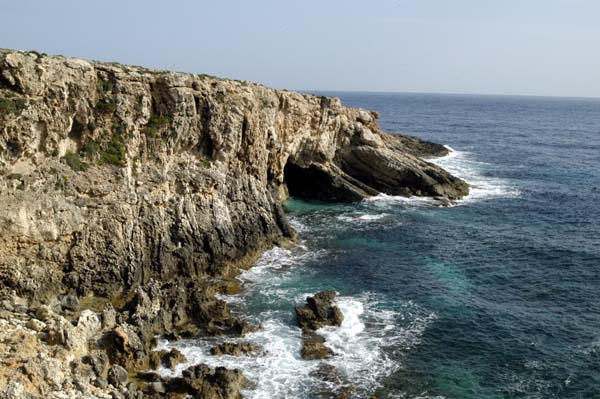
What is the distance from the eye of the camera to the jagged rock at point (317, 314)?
3703 cm

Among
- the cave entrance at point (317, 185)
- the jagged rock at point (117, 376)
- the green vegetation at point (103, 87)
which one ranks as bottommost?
the jagged rock at point (117, 376)

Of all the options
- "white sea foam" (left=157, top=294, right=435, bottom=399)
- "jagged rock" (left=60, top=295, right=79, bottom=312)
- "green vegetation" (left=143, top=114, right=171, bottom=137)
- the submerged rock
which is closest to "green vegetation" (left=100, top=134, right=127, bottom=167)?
"green vegetation" (left=143, top=114, right=171, bottom=137)

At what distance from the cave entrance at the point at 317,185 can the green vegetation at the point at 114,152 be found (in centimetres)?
3096

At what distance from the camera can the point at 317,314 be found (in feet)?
124

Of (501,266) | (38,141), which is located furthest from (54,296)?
(501,266)

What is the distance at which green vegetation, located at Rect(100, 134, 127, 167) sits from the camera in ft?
134

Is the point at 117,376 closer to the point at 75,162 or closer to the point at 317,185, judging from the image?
the point at 75,162

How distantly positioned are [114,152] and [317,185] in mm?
34251

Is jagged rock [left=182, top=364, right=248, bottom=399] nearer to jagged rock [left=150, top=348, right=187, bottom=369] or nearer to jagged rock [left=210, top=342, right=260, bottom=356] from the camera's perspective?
jagged rock [left=150, top=348, right=187, bottom=369]

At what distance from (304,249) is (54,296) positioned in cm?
2384

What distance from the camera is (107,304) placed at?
119 feet

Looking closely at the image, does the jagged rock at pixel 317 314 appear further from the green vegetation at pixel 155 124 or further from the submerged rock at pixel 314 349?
the green vegetation at pixel 155 124

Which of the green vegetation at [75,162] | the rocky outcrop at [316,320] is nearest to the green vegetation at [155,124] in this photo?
the green vegetation at [75,162]

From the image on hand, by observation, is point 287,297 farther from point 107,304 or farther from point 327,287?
point 107,304
